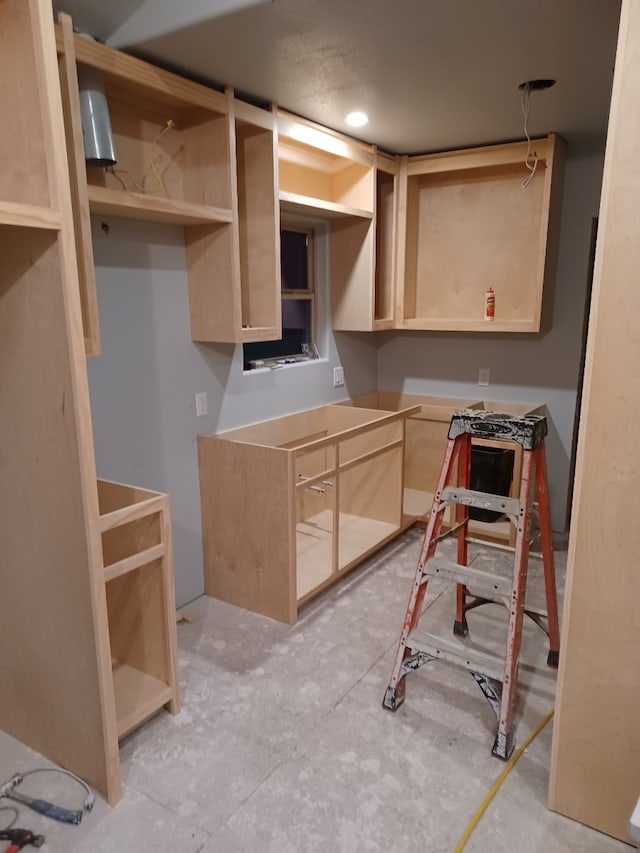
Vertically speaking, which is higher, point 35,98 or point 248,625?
point 35,98

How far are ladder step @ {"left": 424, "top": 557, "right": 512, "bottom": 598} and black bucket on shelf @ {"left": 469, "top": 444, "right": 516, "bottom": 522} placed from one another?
1.52 m

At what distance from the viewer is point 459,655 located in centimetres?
204

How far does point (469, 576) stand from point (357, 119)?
2253 mm

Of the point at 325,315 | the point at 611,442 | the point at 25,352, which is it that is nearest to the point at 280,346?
the point at 325,315

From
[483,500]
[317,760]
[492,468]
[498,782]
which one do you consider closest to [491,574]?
[483,500]

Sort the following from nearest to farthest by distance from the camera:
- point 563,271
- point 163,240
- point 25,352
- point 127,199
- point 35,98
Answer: point 35,98 < point 25,352 < point 127,199 < point 163,240 < point 563,271

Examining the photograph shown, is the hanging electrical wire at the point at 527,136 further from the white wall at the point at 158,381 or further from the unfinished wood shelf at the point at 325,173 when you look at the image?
the white wall at the point at 158,381

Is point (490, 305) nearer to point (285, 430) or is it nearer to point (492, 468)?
point (492, 468)

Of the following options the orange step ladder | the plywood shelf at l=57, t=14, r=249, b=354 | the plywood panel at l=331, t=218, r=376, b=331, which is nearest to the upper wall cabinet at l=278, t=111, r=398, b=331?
A: the plywood panel at l=331, t=218, r=376, b=331

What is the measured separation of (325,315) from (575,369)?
1632mm

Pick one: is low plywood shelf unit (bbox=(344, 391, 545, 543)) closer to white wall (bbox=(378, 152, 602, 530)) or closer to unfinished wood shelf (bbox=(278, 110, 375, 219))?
white wall (bbox=(378, 152, 602, 530))

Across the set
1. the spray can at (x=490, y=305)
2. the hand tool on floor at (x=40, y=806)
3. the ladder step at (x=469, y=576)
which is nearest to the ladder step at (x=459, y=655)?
the ladder step at (x=469, y=576)

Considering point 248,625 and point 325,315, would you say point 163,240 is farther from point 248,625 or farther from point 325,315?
point 248,625

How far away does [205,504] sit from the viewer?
9.63 feet
